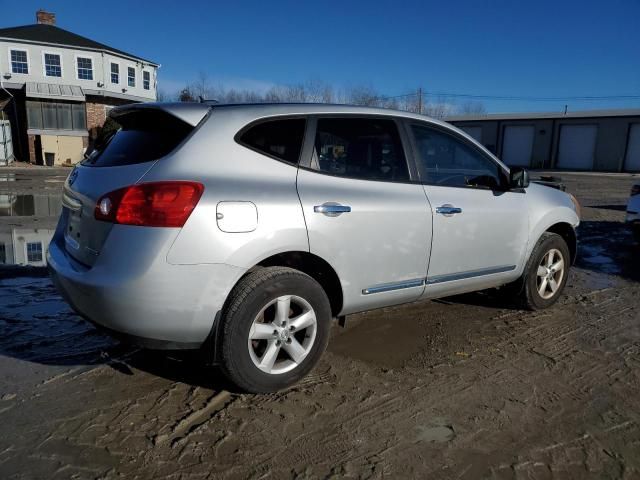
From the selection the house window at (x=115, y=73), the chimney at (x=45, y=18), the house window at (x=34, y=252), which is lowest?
the house window at (x=34, y=252)

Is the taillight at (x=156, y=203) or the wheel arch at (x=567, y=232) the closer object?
the taillight at (x=156, y=203)

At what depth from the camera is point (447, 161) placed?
423 cm

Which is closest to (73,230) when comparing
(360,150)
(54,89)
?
(360,150)

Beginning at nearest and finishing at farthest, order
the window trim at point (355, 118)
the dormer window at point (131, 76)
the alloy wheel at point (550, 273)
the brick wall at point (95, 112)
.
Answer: the window trim at point (355, 118), the alloy wheel at point (550, 273), the brick wall at point (95, 112), the dormer window at point (131, 76)

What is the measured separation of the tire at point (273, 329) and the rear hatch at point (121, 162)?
0.88 m

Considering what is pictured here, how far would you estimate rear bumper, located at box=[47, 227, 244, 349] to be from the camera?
276 centimetres

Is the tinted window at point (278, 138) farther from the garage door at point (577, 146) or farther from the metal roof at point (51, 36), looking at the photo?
the garage door at point (577, 146)

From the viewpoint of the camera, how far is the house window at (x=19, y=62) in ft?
100

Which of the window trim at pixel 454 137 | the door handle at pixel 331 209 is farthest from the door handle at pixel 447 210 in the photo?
the door handle at pixel 331 209

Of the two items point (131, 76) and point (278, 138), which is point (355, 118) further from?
point (131, 76)

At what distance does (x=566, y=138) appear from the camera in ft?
128

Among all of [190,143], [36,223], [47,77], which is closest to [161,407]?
[190,143]

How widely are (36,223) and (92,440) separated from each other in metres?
7.72

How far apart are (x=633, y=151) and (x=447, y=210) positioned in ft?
127
